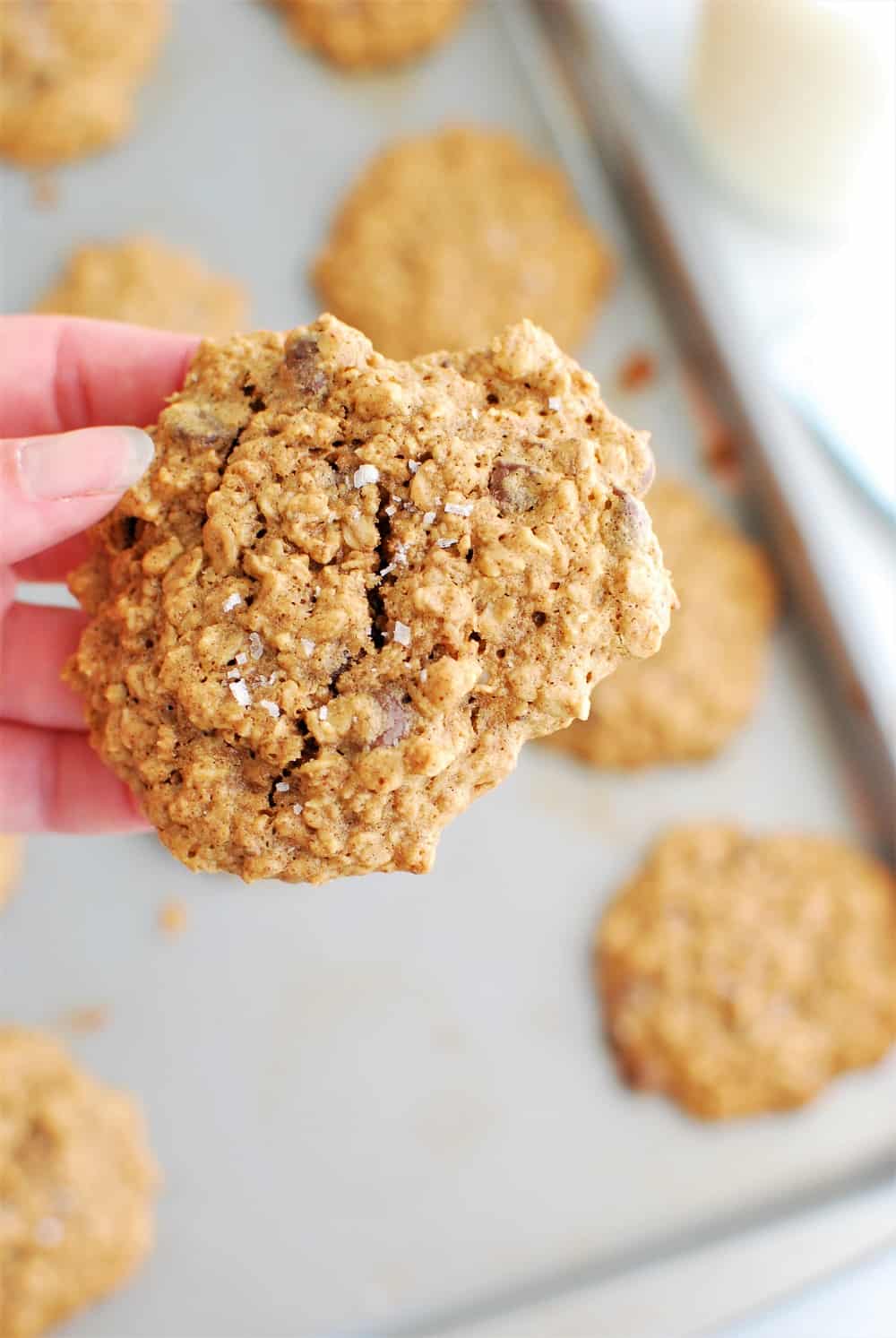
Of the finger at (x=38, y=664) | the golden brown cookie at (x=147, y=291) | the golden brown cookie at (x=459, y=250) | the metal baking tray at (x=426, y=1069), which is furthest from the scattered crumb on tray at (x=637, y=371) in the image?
the finger at (x=38, y=664)

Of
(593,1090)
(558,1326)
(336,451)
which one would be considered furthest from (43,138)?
(558,1326)

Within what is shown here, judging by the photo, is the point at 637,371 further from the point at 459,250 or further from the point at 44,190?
the point at 44,190

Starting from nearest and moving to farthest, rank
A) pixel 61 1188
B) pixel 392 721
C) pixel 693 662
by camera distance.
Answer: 1. pixel 392 721
2. pixel 61 1188
3. pixel 693 662

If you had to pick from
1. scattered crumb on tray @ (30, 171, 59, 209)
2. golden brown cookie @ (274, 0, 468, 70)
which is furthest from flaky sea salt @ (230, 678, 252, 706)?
golden brown cookie @ (274, 0, 468, 70)

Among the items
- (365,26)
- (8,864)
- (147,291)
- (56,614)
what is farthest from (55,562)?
(365,26)

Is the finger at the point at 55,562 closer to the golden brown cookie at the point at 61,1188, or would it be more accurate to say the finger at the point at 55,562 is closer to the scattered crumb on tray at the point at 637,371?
the golden brown cookie at the point at 61,1188
